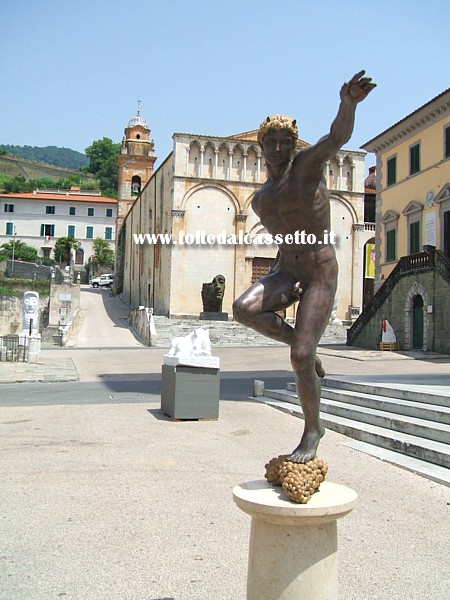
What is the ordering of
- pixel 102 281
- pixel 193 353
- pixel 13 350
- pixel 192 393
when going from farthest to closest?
pixel 102 281 → pixel 13 350 → pixel 193 353 → pixel 192 393

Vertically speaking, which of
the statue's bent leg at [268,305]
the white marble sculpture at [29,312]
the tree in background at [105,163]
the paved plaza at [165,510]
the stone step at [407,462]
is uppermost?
the tree in background at [105,163]

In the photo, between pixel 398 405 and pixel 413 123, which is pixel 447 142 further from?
pixel 398 405

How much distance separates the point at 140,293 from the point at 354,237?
744 inches

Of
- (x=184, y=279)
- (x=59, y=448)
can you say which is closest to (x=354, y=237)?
(x=184, y=279)

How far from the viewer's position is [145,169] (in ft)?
212

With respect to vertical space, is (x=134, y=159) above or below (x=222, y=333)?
above

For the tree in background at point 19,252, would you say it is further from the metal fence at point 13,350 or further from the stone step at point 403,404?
the stone step at point 403,404

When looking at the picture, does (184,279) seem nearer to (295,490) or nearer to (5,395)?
(5,395)

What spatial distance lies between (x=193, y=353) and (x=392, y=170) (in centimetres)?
2530

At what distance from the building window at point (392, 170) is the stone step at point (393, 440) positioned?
24954mm

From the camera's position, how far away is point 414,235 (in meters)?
30.7

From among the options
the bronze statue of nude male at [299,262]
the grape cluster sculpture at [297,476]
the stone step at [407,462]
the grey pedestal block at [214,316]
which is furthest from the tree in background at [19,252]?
the grape cluster sculpture at [297,476]

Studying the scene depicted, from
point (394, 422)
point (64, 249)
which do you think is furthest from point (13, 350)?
point (64, 249)

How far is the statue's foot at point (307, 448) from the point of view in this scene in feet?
11.2
